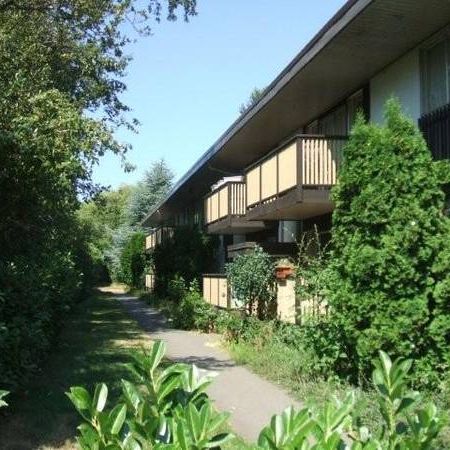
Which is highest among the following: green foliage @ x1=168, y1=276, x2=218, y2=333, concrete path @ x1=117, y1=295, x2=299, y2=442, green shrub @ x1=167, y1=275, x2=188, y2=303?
green shrub @ x1=167, y1=275, x2=188, y2=303

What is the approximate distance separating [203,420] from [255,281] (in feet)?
45.7

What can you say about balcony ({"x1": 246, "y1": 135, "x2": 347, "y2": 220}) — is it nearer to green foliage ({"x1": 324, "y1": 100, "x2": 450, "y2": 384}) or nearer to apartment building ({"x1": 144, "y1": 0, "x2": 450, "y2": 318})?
apartment building ({"x1": 144, "y1": 0, "x2": 450, "y2": 318})

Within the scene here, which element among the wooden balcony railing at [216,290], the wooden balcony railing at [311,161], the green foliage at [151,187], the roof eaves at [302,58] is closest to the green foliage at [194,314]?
the wooden balcony railing at [216,290]

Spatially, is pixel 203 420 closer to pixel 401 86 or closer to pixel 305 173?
pixel 401 86

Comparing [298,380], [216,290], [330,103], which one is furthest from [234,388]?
[216,290]

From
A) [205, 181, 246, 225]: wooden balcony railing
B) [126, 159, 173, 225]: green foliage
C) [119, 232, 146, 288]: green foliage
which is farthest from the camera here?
[126, 159, 173, 225]: green foliage

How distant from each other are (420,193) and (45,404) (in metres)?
5.53

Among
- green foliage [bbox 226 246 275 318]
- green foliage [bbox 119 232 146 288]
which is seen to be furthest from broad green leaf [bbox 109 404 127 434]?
green foliage [bbox 119 232 146 288]

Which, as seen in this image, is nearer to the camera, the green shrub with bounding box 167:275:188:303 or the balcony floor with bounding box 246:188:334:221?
the balcony floor with bounding box 246:188:334:221

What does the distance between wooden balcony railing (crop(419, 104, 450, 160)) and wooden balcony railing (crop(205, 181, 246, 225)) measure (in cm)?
1027

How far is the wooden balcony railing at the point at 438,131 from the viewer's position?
10.8 metres

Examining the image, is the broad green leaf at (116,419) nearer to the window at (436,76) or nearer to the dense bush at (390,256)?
the dense bush at (390,256)

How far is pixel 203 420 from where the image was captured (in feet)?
7.19

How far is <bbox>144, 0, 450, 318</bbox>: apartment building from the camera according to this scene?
11.1 m
